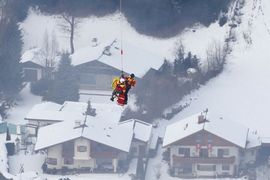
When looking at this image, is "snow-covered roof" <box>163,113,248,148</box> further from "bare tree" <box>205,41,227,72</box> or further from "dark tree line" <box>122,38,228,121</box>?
"bare tree" <box>205,41,227,72</box>

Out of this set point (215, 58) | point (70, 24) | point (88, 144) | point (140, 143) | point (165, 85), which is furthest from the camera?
point (70, 24)

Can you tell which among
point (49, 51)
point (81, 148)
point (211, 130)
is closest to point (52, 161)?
point (81, 148)

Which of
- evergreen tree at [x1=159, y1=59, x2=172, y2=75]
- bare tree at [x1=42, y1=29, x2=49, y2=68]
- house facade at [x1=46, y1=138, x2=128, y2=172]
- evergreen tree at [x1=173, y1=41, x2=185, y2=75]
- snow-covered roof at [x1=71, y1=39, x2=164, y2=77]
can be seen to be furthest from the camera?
bare tree at [x1=42, y1=29, x2=49, y2=68]

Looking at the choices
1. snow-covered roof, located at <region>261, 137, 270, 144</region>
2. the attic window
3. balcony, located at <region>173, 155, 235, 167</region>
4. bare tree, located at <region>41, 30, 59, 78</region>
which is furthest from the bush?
snow-covered roof, located at <region>261, 137, 270, 144</region>

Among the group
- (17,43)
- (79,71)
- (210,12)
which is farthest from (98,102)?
(210,12)

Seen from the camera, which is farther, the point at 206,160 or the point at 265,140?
the point at 265,140

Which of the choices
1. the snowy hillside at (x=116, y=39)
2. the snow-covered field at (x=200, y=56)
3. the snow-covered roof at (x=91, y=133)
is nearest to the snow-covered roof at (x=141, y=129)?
the snow-covered roof at (x=91, y=133)

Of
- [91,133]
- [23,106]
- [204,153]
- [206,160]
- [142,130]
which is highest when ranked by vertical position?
[23,106]

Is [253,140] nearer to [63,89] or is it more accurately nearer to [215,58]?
[215,58]
